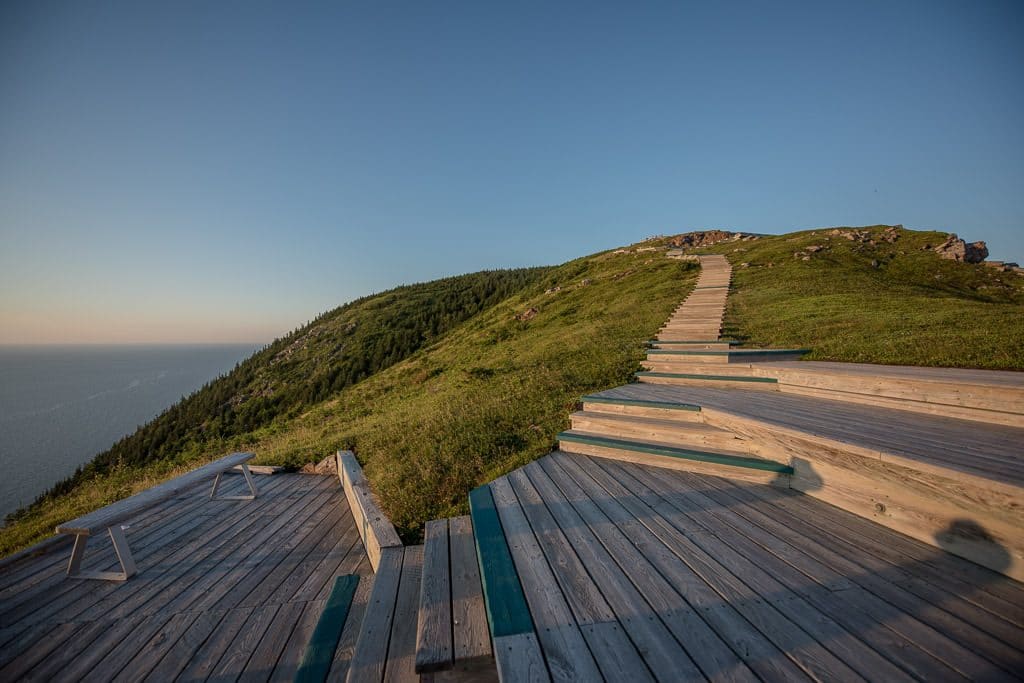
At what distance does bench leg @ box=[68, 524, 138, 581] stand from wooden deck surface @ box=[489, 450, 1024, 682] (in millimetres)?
4495

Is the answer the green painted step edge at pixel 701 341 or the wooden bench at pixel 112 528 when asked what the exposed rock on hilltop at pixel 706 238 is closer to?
the green painted step edge at pixel 701 341

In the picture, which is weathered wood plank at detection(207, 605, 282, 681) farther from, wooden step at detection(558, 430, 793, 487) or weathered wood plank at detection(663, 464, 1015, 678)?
weathered wood plank at detection(663, 464, 1015, 678)

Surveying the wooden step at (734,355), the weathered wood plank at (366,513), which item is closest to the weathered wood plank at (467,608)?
the weathered wood plank at (366,513)

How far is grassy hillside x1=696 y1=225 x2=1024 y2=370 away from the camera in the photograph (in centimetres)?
691

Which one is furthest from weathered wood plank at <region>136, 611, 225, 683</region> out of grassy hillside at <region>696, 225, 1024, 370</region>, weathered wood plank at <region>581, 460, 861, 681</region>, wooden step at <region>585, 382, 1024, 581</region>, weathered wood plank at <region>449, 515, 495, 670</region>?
grassy hillside at <region>696, 225, 1024, 370</region>

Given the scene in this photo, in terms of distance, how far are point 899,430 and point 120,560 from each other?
8.78 metres

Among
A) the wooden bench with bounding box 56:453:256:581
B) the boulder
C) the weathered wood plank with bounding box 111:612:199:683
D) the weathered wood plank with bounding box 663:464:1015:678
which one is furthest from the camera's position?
the boulder

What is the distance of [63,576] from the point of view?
13.9 feet

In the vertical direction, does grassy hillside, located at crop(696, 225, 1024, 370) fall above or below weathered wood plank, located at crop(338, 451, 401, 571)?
above

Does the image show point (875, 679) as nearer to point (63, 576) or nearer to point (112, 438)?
point (63, 576)

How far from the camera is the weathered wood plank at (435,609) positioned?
2.24 m

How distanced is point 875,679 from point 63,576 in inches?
297

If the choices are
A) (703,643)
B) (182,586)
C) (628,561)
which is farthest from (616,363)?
(182,586)

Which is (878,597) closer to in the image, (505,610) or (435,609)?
(505,610)
